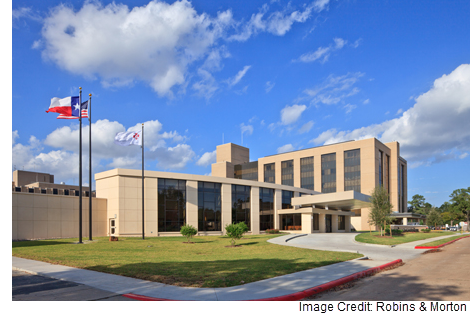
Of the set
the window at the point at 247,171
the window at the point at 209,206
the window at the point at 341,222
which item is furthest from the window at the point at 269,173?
the window at the point at 209,206

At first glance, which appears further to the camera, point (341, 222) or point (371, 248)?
point (341, 222)

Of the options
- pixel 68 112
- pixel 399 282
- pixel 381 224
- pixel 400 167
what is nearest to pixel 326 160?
pixel 400 167

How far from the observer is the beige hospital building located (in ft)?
128

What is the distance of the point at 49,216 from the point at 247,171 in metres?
64.7

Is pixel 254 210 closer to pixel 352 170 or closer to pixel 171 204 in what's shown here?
pixel 171 204

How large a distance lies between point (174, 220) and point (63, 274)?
102 ft

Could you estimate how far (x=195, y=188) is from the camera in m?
44.8

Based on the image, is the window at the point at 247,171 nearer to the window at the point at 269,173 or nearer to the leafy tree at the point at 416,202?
the window at the point at 269,173

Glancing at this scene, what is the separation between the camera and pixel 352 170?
79.8 meters

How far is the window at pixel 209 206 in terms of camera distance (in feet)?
150

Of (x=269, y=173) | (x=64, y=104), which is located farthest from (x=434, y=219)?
(x=64, y=104)

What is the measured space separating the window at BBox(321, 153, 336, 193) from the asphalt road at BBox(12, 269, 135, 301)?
252 ft

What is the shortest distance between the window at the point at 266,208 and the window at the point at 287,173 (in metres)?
34.0

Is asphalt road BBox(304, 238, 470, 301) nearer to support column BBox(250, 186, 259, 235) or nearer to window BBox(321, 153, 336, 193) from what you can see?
support column BBox(250, 186, 259, 235)
